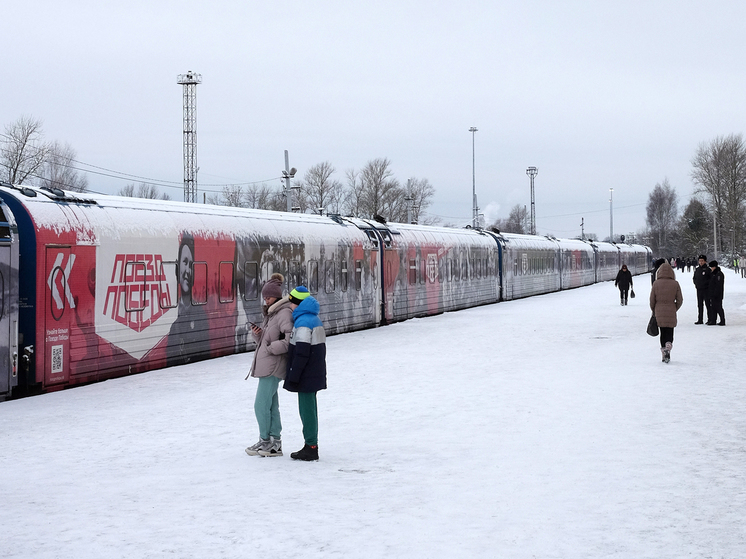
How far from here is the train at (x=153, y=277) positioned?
11641 mm

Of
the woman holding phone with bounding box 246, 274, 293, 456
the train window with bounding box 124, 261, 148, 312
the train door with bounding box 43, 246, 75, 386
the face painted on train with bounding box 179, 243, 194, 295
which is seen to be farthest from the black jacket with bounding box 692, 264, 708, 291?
the woman holding phone with bounding box 246, 274, 293, 456

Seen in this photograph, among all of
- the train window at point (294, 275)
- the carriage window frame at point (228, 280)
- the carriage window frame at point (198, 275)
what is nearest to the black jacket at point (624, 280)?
the train window at point (294, 275)

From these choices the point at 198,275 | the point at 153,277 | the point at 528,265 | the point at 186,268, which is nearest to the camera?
the point at 153,277

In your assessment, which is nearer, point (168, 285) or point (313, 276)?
point (168, 285)

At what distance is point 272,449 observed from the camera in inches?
317

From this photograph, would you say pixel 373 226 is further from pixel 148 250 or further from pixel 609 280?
pixel 609 280

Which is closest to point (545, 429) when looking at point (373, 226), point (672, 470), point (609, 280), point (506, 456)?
point (506, 456)

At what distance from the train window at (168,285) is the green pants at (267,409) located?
272 inches

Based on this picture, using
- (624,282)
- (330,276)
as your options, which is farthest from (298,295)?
(624,282)

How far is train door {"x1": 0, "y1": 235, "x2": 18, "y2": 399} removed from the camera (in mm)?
11148

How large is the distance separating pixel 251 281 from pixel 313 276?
2.82 m

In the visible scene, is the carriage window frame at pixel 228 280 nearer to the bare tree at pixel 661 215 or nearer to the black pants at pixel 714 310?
the black pants at pixel 714 310

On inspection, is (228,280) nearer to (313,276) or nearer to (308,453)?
(313,276)

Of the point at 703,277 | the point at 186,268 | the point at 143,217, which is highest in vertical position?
the point at 143,217
